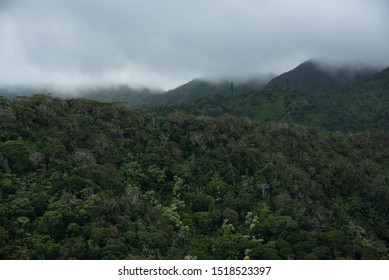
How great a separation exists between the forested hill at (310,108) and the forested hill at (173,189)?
2051 inches

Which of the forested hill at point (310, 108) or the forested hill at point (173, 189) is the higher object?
the forested hill at point (310, 108)

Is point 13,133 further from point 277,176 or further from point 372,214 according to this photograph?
point 372,214

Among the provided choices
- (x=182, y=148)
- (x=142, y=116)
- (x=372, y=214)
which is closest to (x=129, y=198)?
(x=182, y=148)

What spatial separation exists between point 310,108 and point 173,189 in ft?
294

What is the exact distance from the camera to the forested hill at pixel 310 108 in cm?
13112

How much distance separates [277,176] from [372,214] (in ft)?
46.4

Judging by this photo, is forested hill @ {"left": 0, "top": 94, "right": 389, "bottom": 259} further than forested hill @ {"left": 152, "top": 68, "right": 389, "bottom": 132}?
No

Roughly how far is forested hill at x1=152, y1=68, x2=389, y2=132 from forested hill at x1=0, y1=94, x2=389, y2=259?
52091 millimetres

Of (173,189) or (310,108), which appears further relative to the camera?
(310,108)

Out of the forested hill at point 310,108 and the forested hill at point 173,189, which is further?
the forested hill at point 310,108

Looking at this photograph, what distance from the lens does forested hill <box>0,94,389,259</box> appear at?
1695 inches

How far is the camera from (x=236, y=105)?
141625 millimetres

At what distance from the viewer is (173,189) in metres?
57.0

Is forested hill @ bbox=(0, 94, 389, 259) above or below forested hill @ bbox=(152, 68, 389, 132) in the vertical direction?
below
